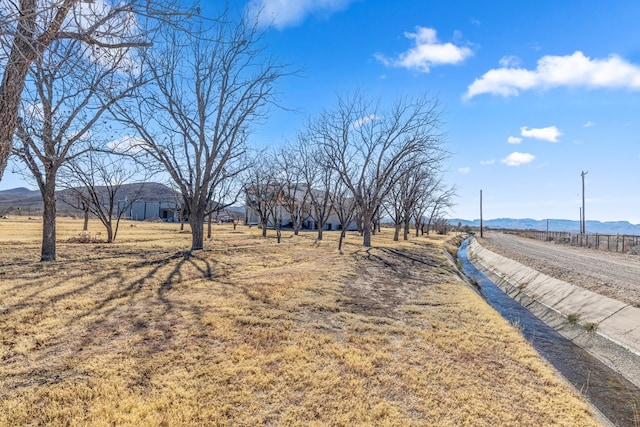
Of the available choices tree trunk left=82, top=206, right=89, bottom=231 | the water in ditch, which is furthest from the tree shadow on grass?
tree trunk left=82, top=206, right=89, bottom=231

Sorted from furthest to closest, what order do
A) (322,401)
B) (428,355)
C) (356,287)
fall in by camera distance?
1. (356,287)
2. (428,355)
3. (322,401)

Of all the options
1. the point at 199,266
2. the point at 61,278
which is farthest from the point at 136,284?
the point at 199,266

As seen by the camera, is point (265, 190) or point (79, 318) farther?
point (265, 190)

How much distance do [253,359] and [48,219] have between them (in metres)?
9.68

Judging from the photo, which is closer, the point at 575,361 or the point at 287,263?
the point at 575,361

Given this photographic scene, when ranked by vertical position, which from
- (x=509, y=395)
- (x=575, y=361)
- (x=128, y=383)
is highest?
(x=128, y=383)

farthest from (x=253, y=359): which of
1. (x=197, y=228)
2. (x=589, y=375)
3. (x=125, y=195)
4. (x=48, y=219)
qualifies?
(x=125, y=195)

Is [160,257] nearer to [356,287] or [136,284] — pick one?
[136,284]

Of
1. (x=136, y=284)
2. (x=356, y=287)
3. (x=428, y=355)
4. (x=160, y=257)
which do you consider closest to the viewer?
(x=428, y=355)

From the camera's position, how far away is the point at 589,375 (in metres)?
5.74

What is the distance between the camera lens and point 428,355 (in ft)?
16.4

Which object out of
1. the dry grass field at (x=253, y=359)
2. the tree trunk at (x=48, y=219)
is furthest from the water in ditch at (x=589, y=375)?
the tree trunk at (x=48, y=219)

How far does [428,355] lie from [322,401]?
2150mm

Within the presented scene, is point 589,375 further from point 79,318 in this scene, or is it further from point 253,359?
point 79,318
